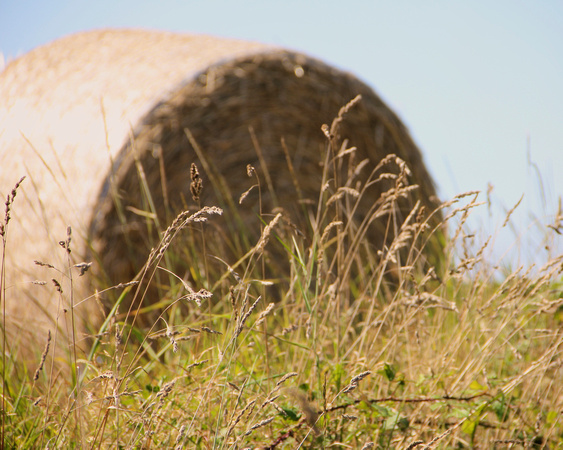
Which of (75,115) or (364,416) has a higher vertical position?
(75,115)

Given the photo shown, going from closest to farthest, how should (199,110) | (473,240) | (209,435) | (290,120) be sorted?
(209,435) < (473,240) < (199,110) < (290,120)

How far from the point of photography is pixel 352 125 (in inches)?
155

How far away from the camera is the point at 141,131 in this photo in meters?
2.92

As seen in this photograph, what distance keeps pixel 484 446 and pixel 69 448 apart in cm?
102

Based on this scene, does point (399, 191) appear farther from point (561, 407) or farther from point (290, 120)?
point (290, 120)

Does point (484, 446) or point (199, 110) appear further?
point (199, 110)

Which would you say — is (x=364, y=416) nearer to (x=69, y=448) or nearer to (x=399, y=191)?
(x=399, y=191)

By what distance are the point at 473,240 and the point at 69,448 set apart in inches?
55.2

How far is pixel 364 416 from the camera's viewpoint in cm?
146

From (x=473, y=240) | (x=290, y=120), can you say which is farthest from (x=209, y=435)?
(x=290, y=120)

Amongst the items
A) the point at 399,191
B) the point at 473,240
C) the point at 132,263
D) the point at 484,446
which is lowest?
the point at 132,263

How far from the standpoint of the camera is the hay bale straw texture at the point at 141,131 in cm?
273

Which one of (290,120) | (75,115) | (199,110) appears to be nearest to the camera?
(75,115)

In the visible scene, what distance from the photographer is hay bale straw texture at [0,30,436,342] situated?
2.73m
